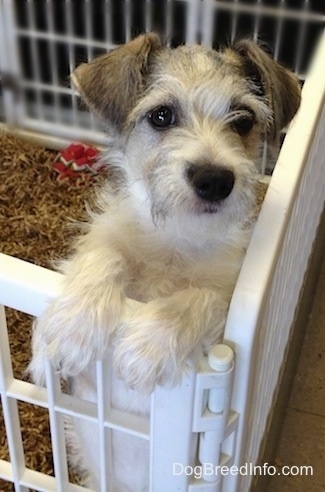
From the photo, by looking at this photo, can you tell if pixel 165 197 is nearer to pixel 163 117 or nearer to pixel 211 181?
pixel 211 181

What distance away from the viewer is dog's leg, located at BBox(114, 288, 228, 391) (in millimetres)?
1097

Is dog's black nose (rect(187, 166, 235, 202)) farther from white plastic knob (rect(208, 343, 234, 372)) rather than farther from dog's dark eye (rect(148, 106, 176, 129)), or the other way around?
white plastic knob (rect(208, 343, 234, 372))

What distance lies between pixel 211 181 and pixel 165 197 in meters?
0.10

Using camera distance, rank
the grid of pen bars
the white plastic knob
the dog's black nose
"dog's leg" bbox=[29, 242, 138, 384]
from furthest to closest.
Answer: the grid of pen bars, the dog's black nose, "dog's leg" bbox=[29, 242, 138, 384], the white plastic knob

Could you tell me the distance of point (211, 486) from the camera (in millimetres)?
1191

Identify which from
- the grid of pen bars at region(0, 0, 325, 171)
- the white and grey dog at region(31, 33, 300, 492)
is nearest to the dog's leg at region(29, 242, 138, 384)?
the white and grey dog at region(31, 33, 300, 492)

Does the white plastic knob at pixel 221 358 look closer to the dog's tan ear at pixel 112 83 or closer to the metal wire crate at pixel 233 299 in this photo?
the metal wire crate at pixel 233 299

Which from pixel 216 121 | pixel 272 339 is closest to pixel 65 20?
pixel 216 121

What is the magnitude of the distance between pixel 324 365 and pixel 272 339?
849mm

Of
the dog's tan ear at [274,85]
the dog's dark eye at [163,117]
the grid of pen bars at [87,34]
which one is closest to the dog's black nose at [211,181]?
the dog's dark eye at [163,117]

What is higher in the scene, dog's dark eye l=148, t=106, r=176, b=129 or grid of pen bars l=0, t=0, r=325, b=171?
dog's dark eye l=148, t=106, r=176, b=129

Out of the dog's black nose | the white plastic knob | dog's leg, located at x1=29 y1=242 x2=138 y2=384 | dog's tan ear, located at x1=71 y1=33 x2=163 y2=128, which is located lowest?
dog's leg, located at x1=29 y1=242 x2=138 y2=384

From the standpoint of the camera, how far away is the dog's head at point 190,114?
1375 mm

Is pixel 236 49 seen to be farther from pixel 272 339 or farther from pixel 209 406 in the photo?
pixel 209 406
